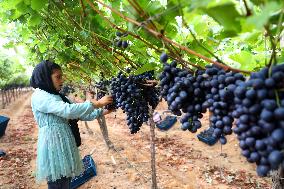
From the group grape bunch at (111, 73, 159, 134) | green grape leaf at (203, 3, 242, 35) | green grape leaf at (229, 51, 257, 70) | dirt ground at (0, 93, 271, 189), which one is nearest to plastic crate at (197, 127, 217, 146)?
dirt ground at (0, 93, 271, 189)

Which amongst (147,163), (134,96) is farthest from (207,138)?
(134,96)

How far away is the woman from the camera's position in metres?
4.07

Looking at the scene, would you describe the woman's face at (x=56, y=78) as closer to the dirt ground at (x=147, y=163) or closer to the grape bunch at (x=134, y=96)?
the grape bunch at (x=134, y=96)

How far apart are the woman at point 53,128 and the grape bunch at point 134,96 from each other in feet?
2.35

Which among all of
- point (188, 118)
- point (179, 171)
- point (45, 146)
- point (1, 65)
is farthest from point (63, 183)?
point (1, 65)

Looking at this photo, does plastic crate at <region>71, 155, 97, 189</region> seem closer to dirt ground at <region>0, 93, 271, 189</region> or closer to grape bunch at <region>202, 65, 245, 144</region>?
dirt ground at <region>0, 93, 271, 189</region>

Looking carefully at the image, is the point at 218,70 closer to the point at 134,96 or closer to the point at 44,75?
the point at 134,96

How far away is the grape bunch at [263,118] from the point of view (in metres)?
1.15

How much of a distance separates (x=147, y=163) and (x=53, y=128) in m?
4.95

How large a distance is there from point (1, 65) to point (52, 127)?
21666mm

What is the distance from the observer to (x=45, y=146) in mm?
4355

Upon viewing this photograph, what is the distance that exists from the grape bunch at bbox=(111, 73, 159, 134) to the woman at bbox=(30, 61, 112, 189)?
2.35 ft

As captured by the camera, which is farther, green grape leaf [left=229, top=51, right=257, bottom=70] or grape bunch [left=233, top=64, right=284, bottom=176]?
green grape leaf [left=229, top=51, right=257, bottom=70]

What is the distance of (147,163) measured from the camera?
8.84 metres
